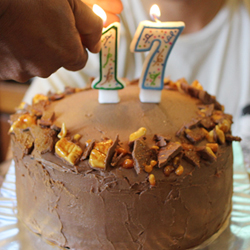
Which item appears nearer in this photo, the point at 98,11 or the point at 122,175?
the point at 122,175

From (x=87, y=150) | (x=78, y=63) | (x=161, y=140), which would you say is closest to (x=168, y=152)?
(x=161, y=140)

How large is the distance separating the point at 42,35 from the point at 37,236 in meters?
0.86

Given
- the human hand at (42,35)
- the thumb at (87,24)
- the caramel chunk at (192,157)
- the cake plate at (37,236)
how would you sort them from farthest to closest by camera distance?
the cake plate at (37,236) → the caramel chunk at (192,157) → the thumb at (87,24) → the human hand at (42,35)

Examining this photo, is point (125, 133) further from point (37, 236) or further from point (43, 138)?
point (37, 236)

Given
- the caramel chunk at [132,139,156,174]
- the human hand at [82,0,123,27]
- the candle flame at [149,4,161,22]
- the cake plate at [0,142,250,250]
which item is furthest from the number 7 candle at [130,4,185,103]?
the cake plate at [0,142,250,250]

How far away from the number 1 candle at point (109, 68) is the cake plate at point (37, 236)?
0.68 m

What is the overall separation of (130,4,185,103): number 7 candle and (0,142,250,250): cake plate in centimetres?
69

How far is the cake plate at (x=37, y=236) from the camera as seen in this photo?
1.26 meters

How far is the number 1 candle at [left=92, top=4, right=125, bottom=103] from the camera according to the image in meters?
1.28

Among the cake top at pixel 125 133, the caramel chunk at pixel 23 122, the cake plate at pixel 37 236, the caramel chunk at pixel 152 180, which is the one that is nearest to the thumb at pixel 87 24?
the cake top at pixel 125 133

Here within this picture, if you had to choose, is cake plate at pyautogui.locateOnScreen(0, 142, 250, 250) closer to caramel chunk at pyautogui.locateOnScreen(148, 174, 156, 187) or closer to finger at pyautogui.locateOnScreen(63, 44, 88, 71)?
caramel chunk at pyautogui.locateOnScreen(148, 174, 156, 187)

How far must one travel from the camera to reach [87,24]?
1065mm

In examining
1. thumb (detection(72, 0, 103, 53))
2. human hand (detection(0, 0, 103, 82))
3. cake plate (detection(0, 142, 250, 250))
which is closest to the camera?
human hand (detection(0, 0, 103, 82))

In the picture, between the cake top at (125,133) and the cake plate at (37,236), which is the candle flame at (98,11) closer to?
the cake top at (125,133)
